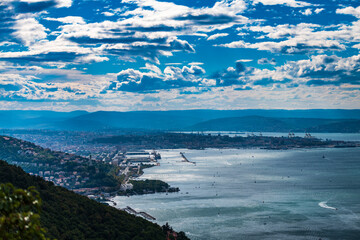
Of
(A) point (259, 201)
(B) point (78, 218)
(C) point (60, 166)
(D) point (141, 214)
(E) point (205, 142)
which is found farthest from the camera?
(E) point (205, 142)

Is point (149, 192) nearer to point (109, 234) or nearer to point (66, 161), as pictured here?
point (66, 161)

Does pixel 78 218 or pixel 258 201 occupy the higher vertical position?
pixel 78 218

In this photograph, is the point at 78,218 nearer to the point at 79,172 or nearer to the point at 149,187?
the point at 149,187

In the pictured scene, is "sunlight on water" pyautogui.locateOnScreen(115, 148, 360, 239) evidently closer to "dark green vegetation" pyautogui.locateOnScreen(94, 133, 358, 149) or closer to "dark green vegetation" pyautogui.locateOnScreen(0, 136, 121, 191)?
"dark green vegetation" pyautogui.locateOnScreen(0, 136, 121, 191)

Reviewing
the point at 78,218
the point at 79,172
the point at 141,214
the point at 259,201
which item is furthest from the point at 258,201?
the point at 79,172

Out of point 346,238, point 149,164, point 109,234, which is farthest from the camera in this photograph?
point 149,164

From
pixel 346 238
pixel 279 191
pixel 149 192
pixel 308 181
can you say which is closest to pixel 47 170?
pixel 149 192
